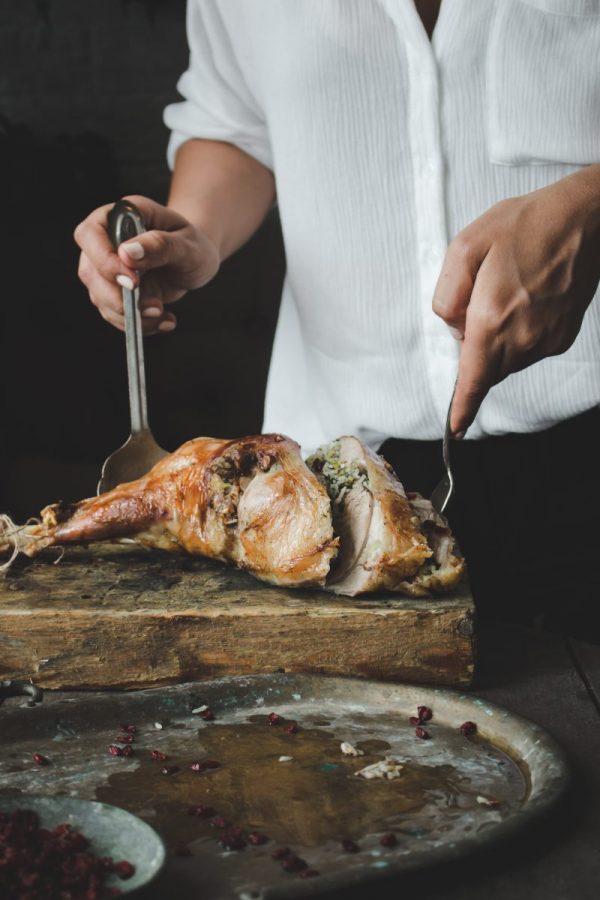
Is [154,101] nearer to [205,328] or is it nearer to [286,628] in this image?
[205,328]

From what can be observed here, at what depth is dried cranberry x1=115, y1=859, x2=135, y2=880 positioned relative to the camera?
0.82 metres

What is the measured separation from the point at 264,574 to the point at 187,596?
0.12 m

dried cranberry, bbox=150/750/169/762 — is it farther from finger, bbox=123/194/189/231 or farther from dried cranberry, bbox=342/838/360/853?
finger, bbox=123/194/189/231

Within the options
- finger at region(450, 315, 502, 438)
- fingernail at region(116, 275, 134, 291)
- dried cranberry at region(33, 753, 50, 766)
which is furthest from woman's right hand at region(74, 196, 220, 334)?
dried cranberry at region(33, 753, 50, 766)

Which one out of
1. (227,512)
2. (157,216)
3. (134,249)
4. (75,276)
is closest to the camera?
(227,512)

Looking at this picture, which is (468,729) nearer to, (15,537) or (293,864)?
(293,864)

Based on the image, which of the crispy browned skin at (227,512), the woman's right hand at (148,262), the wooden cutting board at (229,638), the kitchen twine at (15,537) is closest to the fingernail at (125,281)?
the woman's right hand at (148,262)

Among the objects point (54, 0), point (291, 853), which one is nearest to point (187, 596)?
point (291, 853)

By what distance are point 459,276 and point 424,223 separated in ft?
1.32

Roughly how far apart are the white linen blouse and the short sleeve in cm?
6

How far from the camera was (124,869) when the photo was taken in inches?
32.3

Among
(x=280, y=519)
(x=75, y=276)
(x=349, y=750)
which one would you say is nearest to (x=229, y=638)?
(x=280, y=519)

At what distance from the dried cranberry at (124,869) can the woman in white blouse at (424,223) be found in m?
0.79

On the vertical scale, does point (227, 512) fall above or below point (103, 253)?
below
